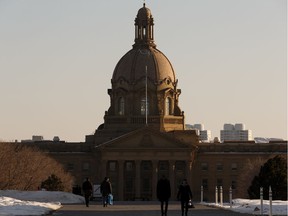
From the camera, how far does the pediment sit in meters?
176

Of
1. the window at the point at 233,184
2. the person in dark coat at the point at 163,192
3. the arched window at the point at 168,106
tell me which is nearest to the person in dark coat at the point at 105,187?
the person in dark coat at the point at 163,192

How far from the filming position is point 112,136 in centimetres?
18625

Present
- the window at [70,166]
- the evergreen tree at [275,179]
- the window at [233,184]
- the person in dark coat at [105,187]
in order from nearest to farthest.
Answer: the person in dark coat at [105,187], the evergreen tree at [275,179], the window at [233,184], the window at [70,166]

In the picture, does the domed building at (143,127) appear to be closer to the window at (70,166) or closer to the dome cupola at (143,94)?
the dome cupola at (143,94)

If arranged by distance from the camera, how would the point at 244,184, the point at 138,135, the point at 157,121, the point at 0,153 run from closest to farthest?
the point at 0,153
the point at 244,184
the point at 138,135
the point at 157,121

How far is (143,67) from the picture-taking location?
7549 inches

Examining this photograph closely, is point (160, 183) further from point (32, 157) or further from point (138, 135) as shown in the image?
point (138, 135)

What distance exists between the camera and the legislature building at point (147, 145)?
17712 centimetres

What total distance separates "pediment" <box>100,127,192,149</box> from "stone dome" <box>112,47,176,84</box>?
16.9m

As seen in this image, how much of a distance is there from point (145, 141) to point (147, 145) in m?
0.74

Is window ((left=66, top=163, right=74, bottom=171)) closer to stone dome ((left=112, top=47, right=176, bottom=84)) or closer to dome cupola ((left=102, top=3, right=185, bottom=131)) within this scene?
dome cupola ((left=102, top=3, right=185, bottom=131))

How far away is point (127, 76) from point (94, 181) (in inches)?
790

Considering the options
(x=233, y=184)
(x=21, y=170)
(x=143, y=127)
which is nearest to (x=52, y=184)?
(x=21, y=170)

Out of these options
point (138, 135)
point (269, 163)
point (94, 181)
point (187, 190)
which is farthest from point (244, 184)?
point (187, 190)
